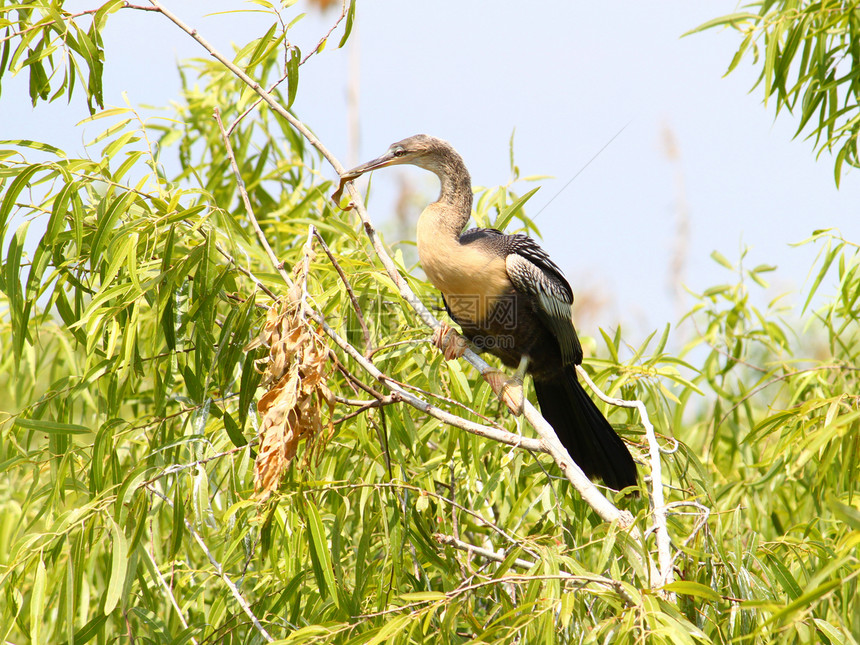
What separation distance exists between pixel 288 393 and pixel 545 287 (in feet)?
5.31

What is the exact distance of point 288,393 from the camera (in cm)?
160

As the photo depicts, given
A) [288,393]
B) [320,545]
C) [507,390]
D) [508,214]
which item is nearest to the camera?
[288,393]

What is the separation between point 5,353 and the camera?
10.7 ft

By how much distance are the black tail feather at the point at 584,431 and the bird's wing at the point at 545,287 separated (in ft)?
0.50

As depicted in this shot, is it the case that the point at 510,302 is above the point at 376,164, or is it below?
below

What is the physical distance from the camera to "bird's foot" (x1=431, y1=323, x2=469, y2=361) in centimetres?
271

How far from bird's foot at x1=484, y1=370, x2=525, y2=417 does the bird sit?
4 cm

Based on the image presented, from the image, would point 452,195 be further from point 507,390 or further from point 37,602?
point 37,602

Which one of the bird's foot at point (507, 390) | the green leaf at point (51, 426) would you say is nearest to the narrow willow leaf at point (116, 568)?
the green leaf at point (51, 426)

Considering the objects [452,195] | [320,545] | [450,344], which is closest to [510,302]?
[450,344]

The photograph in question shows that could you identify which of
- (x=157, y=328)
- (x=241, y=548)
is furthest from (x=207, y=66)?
(x=241, y=548)

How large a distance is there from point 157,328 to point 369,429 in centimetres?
73

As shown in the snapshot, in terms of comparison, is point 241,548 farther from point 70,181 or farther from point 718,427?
point 718,427

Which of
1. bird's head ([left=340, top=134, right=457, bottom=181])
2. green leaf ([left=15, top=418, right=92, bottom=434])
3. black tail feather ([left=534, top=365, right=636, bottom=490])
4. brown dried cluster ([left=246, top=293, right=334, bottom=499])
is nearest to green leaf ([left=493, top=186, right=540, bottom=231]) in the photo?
bird's head ([left=340, top=134, right=457, bottom=181])
